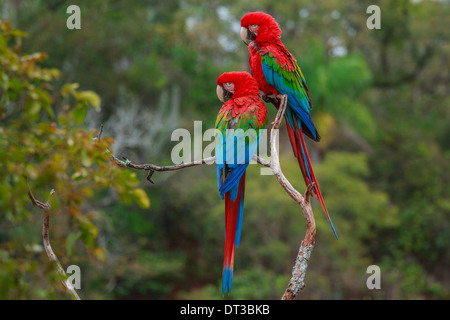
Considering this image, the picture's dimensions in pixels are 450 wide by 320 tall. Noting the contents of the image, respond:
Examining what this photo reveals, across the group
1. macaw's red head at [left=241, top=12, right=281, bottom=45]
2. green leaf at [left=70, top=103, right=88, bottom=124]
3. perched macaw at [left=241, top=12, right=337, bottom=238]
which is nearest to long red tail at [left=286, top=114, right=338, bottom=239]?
perched macaw at [left=241, top=12, right=337, bottom=238]

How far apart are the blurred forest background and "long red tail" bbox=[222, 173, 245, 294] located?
4.97m

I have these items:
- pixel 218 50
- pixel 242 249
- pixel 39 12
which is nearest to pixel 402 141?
pixel 218 50

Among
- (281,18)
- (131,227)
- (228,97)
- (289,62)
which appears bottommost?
(131,227)

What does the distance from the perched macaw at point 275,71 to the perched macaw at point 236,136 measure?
113 mm

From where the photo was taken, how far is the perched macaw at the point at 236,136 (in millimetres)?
1979

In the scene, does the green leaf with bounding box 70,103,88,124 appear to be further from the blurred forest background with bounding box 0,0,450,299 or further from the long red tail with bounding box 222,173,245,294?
the blurred forest background with bounding box 0,0,450,299

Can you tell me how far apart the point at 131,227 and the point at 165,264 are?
90cm

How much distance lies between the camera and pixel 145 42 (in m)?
10.6

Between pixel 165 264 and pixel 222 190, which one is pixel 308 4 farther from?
pixel 222 190

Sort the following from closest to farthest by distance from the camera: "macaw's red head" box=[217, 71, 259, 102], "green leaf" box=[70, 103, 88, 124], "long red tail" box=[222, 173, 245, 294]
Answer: "green leaf" box=[70, 103, 88, 124]
"long red tail" box=[222, 173, 245, 294]
"macaw's red head" box=[217, 71, 259, 102]

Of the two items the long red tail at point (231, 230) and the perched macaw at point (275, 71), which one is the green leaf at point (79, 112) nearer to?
the long red tail at point (231, 230)

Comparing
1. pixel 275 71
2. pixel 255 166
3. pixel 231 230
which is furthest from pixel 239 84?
pixel 255 166

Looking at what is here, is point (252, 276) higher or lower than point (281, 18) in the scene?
lower

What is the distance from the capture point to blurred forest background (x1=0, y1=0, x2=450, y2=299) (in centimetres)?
821
